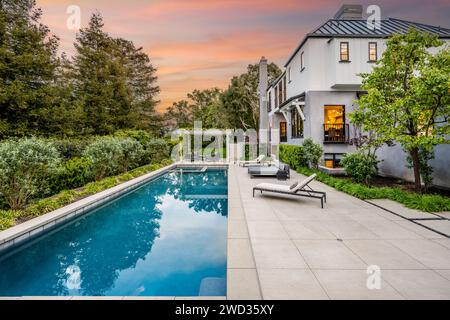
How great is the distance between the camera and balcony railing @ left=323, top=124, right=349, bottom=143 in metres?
14.1

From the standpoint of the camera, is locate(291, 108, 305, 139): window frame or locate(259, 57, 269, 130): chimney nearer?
locate(291, 108, 305, 139): window frame

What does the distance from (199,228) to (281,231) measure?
8.98ft

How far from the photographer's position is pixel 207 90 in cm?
5362

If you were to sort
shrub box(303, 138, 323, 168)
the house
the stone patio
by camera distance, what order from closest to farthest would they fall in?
the stone patio, shrub box(303, 138, 323, 168), the house

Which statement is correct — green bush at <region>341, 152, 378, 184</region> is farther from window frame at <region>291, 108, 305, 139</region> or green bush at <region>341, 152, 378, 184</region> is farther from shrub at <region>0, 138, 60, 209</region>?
shrub at <region>0, 138, 60, 209</region>

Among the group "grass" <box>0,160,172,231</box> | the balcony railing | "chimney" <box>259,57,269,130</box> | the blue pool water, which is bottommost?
the blue pool water

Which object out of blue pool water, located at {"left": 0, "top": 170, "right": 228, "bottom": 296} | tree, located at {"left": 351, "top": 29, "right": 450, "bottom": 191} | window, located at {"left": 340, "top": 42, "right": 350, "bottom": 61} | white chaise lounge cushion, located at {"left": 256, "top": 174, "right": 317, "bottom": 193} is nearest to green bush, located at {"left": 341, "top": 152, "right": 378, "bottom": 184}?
tree, located at {"left": 351, "top": 29, "right": 450, "bottom": 191}

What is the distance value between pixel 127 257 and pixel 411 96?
341 inches

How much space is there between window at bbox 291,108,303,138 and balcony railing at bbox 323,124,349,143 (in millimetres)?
2293

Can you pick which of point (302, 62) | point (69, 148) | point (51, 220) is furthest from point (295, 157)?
point (51, 220)

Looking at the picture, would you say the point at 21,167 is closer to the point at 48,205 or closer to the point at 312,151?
the point at 48,205

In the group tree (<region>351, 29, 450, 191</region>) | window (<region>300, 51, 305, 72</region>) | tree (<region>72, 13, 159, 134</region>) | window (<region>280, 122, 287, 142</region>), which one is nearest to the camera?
tree (<region>351, 29, 450, 191</region>)

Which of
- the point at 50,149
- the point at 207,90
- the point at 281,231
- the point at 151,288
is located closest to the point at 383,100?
the point at 281,231

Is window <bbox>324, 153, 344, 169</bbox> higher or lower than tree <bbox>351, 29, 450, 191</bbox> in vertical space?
lower
